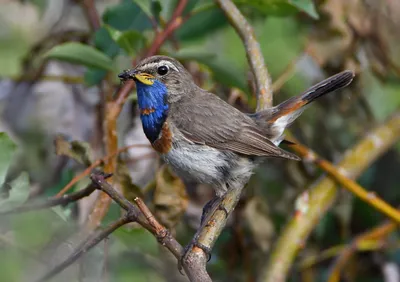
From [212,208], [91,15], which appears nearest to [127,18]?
[91,15]

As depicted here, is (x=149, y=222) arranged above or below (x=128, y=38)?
below

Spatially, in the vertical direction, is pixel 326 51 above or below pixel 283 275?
above

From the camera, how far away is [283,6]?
3928 mm

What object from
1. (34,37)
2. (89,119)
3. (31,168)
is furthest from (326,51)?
(34,37)

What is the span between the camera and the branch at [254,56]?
12.0 ft

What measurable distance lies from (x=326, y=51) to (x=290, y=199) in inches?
42.2

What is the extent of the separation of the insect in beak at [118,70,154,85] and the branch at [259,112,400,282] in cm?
123

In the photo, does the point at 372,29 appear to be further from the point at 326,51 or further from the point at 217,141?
the point at 217,141

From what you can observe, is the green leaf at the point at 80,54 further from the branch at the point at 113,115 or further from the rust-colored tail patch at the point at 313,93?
the rust-colored tail patch at the point at 313,93

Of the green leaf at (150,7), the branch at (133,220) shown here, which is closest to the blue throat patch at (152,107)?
the green leaf at (150,7)

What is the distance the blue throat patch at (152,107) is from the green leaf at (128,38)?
0.22m

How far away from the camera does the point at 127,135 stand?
15.5ft

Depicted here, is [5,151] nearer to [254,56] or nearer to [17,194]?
[17,194]

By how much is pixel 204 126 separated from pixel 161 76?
1.19 ft
